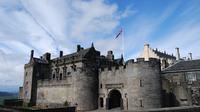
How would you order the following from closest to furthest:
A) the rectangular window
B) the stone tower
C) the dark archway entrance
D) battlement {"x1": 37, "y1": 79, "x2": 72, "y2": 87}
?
the dark archway entrance, the rectangular window, battlement {"x1": 37, "y1": 79, "x2": 72, "y2": 87}, the stone tower

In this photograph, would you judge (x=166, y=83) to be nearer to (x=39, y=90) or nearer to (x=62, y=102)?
(x=62, y=102)

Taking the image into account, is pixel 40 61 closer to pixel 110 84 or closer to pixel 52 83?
pixel 52 83

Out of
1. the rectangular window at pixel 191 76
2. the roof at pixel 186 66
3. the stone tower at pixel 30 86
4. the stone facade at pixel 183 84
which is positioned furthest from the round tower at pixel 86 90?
the stone tower at pixel 30 86

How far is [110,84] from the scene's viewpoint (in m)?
30.4

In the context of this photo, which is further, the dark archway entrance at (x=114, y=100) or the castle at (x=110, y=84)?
the dark archway entrance at (x=114, y=100)

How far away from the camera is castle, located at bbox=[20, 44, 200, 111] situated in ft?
84.1

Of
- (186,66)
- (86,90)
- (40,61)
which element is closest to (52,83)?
(40,61)

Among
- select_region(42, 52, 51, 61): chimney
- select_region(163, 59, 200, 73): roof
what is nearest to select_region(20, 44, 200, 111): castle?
select_region(163, 59, 200, 73): roof

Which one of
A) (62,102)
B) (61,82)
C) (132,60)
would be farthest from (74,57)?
(132,60)

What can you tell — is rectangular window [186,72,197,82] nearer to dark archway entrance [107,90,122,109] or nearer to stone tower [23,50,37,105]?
dark archway entrance [107,90,122,109]

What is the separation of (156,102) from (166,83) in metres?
5.61

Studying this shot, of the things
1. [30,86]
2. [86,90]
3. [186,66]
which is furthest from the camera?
[30,86]

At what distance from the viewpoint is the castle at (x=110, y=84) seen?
2564 centimetres

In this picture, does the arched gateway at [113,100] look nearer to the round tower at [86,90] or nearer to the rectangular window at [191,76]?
the round tower at [86,90]
